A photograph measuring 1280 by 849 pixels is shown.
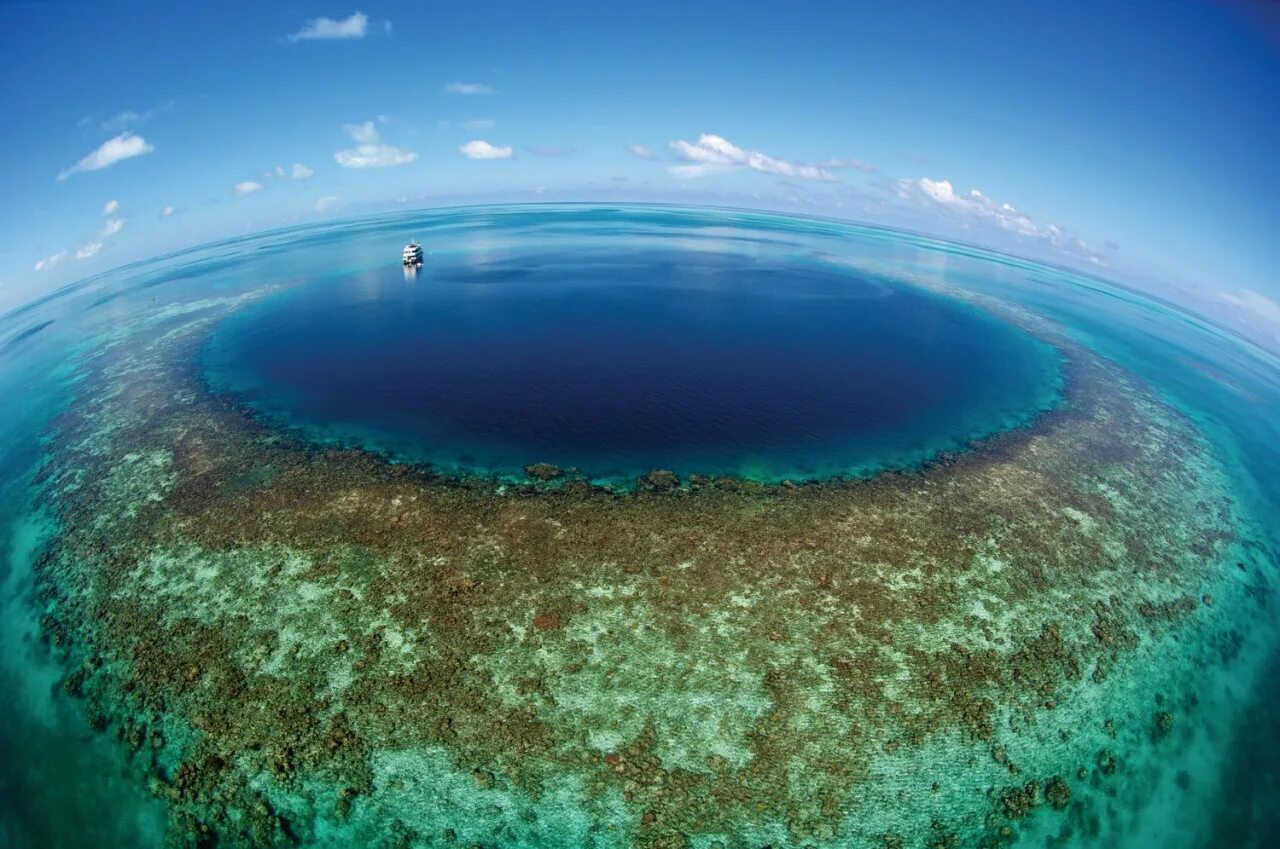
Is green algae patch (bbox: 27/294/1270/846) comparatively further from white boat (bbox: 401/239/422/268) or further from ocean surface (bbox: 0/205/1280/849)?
white boat (bbox: 401/239/422/268)

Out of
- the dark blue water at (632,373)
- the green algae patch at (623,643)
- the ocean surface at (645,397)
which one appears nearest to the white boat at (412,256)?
the ocean surface at (645,397)

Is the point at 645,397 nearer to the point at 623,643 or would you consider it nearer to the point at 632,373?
the point at 632,373

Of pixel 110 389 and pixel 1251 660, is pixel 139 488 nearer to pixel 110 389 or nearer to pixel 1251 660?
pixel 110 389

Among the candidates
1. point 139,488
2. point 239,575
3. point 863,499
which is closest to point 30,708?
point 239,575

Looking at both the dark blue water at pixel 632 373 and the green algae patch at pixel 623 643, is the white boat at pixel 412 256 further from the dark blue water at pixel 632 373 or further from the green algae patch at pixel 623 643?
the green algae patch at pixel 623 643

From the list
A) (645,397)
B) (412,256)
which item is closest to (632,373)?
(645,397)
